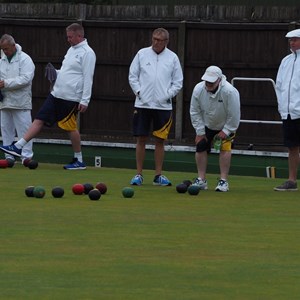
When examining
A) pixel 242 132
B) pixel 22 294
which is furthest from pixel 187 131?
pixel 22 294

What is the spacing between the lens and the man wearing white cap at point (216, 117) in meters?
14.1

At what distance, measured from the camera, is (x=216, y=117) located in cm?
1420

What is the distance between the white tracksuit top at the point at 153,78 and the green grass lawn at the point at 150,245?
1.28m

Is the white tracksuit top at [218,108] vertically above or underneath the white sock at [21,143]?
above

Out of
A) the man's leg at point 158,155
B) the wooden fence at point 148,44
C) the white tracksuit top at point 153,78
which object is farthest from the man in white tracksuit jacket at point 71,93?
the wooden fence at point 148,44

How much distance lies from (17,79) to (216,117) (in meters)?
4.39

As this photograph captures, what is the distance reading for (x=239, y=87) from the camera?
752 inches

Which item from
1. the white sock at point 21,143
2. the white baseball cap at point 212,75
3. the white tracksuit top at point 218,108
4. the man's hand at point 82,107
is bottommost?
the white sock at point 21,143

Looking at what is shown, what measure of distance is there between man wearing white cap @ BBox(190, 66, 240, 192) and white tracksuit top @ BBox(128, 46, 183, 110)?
78 cm

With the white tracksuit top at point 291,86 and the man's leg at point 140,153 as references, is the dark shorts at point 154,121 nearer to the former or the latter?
the man's leg at point 140,153

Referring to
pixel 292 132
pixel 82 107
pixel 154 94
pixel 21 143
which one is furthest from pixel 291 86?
pixel 21 143

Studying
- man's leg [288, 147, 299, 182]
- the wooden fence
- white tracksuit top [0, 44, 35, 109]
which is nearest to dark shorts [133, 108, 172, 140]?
man's leg [288, 147, 299, 182]

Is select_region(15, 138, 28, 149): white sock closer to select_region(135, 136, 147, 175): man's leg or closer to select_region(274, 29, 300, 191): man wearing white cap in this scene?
select_region(135, 136, 147, 175): man's leg

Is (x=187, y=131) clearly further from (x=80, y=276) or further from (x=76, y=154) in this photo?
(x=80, y=276)
